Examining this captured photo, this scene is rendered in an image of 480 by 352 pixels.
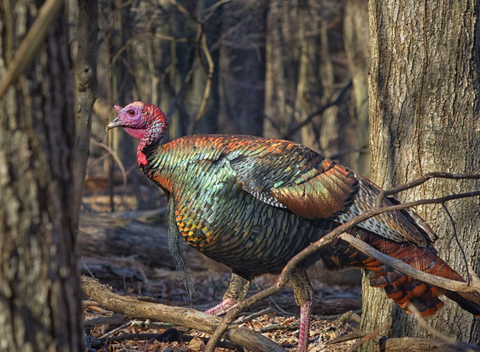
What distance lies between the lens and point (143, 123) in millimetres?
3744

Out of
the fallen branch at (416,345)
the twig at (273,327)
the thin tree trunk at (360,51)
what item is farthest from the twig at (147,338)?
the thin tree trunk at (360,51)

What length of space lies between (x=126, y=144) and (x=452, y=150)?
787cm

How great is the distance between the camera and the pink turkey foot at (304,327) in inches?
134

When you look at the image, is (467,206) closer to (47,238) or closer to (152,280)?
(47,238)

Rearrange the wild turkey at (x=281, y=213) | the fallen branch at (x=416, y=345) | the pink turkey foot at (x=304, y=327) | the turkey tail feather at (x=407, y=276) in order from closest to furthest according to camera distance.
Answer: the fallen branch at (x=416, y=345) < the turkey tail feather at (x=407, y=276) < the wild turkey at (x=281, y=213) < the pink turkey foot at (x=304, y=327)

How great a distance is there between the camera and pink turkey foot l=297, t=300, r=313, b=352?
3.40m

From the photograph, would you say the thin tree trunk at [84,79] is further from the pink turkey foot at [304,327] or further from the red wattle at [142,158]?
Answer: the pink turkey foot at [304,327]

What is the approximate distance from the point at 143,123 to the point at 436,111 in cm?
197

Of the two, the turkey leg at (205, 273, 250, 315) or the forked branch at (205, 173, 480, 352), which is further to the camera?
the turkey leg at (205, 273, 250, 315)

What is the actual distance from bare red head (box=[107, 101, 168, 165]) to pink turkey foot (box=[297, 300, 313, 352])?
4.90ft

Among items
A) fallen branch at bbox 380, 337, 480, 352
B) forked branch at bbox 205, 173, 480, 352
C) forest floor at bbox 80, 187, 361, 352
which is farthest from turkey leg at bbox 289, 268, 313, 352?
forked branch at bbox 205, 173, 480, 352

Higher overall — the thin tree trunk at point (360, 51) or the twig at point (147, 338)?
the thin tree trunk at point (360, 51)

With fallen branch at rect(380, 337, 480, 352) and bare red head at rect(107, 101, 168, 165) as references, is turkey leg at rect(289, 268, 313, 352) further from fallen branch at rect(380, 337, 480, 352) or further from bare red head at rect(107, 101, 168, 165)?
bare red head at rect(107, 101, 168, 165)

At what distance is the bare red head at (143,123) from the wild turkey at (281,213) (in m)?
0.20
